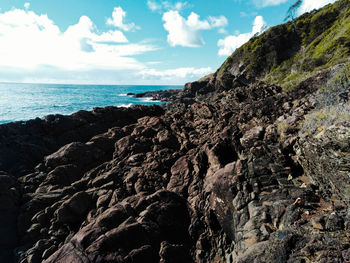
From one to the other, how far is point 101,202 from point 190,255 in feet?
29.4

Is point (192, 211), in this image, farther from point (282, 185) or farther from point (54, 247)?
point (54, 247)

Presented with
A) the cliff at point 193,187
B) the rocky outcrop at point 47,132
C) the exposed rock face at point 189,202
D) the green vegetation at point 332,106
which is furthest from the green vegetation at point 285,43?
the exposed rock face at point 189,202

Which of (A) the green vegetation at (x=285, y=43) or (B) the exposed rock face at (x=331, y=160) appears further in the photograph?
(A) the green vegetation at (x=285, y=43)

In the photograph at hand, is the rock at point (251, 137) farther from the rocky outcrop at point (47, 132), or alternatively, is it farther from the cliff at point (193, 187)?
the rocky outcrop at point (47, 132)

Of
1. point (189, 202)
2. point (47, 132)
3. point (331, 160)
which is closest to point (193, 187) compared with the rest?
point (189, 202)

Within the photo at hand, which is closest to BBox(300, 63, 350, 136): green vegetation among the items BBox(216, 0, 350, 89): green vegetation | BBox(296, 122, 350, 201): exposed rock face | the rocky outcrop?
BBox(296, 122, 350, 201): exposed rock face

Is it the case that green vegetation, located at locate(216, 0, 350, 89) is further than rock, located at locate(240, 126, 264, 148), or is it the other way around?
green vegetation, located at locate(216, 0, 350, 89)

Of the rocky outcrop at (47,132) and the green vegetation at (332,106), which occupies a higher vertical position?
the green vegetation at (332,106)

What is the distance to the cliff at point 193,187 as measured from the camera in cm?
946

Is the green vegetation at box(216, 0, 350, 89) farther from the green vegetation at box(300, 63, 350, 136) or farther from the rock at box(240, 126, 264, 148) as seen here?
the rock at box(240, 126, 264, 148)

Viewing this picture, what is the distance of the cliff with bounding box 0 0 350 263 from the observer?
9.46 metres

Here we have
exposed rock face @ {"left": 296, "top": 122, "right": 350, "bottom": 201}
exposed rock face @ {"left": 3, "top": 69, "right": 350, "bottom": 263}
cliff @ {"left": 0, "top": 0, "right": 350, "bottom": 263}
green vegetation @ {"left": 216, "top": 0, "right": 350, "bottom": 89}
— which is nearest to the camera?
exposed rock face @ {"left": 3, "top": 69, "right": 350, "bottom": 263}

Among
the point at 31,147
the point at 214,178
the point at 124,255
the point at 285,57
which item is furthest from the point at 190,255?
the point at 285,57

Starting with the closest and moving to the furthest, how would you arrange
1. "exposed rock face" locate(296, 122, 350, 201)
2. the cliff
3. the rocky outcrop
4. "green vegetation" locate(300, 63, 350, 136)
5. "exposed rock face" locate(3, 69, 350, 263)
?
"exposed rock face" locate(3, 69, 350, 263), "exposed rock face" locate(296, 122, 350, 201), the cliff, "green vegetation" locate(300, 63, 350, 136), the rocky outcrop
